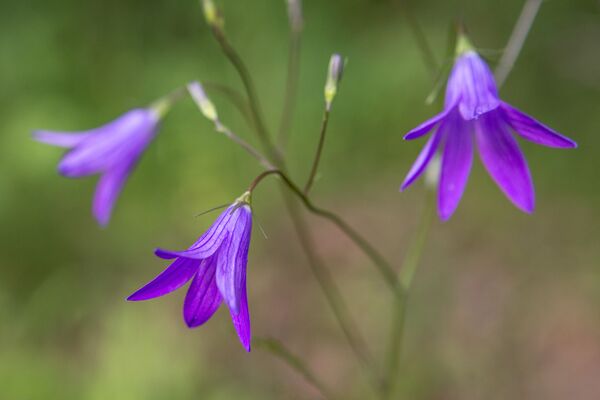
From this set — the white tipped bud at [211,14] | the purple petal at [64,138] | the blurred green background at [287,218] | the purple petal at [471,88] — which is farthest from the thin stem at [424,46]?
the purple petal at [64,138]

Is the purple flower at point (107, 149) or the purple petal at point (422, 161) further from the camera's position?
the purple flower at point (107, 149)

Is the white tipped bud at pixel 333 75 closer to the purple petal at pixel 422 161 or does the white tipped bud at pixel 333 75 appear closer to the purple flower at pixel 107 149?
the purple petal at pixel 422 161

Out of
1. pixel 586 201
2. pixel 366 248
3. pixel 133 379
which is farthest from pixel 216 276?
pixel 586 201

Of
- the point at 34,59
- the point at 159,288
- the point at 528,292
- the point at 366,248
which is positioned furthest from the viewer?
the point at 34,59

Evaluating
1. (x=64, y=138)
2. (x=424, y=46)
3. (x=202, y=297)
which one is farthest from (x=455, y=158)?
(x=64, y=138)

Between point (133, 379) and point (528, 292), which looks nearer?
point (133, 379)

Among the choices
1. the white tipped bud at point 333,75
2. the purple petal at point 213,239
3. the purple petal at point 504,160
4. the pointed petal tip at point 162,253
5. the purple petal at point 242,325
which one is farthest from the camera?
the purple petal at point 504,160

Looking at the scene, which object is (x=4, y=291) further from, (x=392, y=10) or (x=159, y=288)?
(x=392, y=10)
